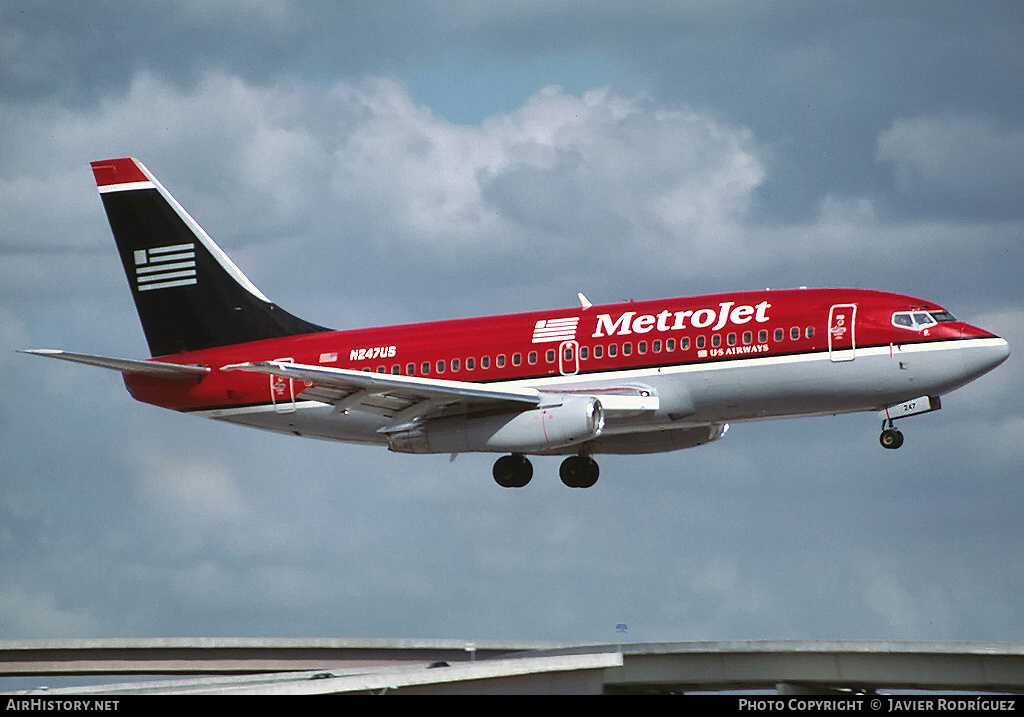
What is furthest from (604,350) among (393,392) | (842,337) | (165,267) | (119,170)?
(119,170)

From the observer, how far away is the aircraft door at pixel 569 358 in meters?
52.1

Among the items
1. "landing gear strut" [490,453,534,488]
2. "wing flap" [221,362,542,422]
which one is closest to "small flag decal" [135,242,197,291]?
"wing flap" [221,362,542,422]

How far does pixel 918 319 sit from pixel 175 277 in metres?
30.4

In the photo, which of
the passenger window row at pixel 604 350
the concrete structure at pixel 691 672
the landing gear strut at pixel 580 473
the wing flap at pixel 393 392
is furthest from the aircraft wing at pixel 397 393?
the concrete structure at pixel 691 672

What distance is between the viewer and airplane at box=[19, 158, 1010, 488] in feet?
161

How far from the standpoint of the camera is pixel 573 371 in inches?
2051

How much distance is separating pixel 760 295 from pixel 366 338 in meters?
15.3

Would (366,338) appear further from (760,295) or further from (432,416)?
(760,295)

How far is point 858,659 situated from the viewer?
47562 mm

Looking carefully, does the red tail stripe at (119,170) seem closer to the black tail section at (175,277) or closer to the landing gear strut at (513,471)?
the black tail section at (175,277)

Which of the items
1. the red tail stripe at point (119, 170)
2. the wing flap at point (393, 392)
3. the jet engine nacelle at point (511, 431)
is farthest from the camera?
the red tail stripe at point (119, 170)

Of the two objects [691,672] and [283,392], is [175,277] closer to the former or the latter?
[283,392]

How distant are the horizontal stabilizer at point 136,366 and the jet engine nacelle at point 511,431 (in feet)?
31.8

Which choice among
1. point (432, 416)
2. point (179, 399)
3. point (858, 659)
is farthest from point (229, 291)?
point (858, 659)
